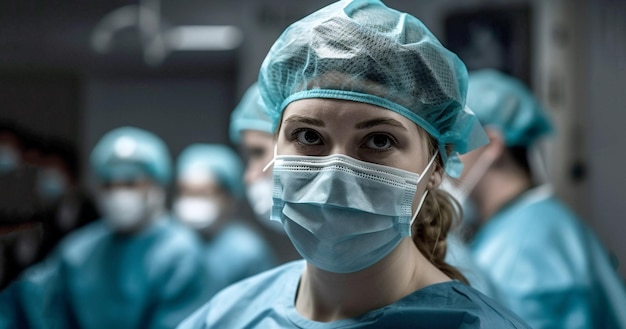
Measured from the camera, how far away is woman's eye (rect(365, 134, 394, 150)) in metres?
1.12

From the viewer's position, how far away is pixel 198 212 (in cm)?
370

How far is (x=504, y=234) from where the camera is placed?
7.52ft

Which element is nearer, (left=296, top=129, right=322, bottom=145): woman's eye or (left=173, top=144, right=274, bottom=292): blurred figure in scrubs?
(left=296, top=129, right=322, bottom=145): woman's eye

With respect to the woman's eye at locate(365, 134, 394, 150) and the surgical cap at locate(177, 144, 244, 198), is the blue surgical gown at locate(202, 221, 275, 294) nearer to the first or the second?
the surgical cap at locate(177, 144, 244, 198)

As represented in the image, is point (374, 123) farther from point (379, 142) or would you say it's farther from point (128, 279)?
point (128, 279)

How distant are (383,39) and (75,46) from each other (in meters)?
2.65

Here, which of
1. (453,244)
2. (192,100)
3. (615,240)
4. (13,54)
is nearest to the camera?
(453,244)

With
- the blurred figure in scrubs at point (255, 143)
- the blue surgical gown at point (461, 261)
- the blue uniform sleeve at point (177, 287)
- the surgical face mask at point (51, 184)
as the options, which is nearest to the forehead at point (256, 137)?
the blurred figure in scrubs at point (255, 143)

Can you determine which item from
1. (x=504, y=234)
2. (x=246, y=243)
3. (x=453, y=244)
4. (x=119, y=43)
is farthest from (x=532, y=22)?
(x=119, y=43)

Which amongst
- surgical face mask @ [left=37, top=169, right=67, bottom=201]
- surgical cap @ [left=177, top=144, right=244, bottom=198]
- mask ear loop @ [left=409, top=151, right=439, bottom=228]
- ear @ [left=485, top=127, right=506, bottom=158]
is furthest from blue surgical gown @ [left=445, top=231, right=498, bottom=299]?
surgical cap @ [left=177, top=144, right=244, bottom=198]

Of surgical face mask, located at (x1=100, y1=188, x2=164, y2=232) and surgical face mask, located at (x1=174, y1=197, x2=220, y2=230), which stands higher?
surgical face mask, located at (x1=100, y1=188, x2=164, y2=232)

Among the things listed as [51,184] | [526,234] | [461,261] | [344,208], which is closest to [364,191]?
[344,208]

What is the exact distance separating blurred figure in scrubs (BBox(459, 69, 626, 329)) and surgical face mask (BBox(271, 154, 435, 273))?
100 cm

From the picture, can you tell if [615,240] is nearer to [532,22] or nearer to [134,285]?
[532,22]
